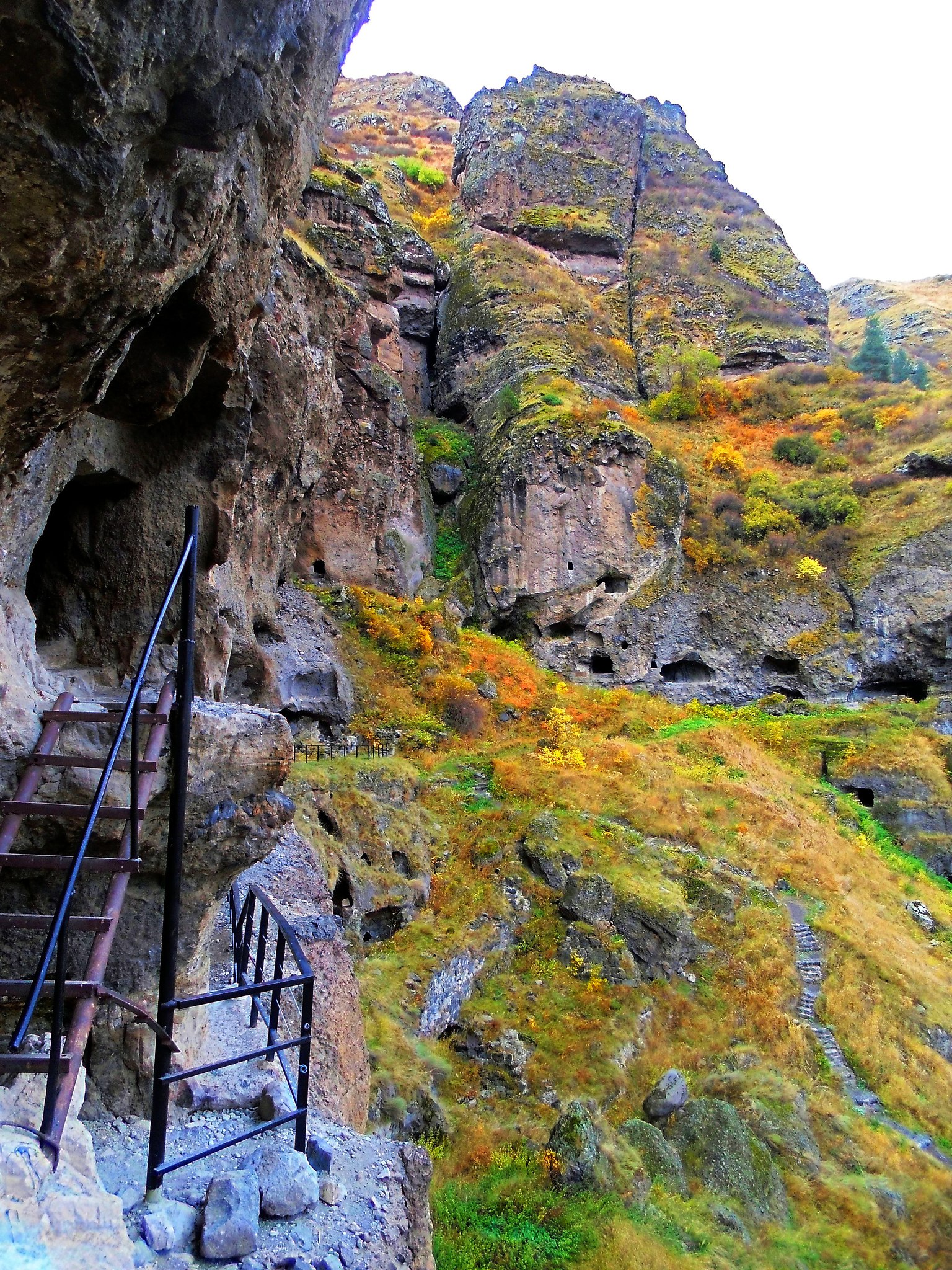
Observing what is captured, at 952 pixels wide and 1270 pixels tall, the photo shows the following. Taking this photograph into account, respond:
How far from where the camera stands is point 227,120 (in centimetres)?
379

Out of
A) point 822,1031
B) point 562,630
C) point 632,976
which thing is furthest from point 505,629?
point 822,1031

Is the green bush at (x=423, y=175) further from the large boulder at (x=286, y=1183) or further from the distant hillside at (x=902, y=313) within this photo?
the large boulder at (x=286, y=1183)

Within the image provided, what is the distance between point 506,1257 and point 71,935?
566 cm

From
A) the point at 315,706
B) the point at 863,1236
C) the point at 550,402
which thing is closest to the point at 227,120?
the point at 863,1236

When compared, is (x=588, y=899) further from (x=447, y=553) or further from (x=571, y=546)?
(x=447, y=553)

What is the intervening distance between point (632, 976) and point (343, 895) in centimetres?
510

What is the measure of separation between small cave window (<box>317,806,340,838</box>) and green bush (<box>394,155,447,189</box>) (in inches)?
1914

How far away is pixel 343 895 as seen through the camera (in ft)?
37.9

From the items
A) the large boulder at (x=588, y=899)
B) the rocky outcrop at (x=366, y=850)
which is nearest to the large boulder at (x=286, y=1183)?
the rocky outcrop at (x=366, y=850)

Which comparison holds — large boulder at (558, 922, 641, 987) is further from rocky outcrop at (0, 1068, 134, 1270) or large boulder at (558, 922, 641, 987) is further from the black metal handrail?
rocky outcrop at (0, 1068, 134, 1270)

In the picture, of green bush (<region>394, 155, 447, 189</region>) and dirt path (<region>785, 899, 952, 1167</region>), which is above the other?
green bush (<region>394, 155, 447, 189</region>)

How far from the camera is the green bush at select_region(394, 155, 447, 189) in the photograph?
166 feet

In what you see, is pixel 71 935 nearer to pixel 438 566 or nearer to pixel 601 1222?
pixel 601 1222

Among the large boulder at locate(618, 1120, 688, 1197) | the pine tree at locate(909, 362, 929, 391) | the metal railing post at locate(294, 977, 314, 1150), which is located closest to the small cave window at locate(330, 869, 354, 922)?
the large boulder at locate(618, 1120, 688, 1197)
